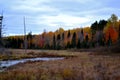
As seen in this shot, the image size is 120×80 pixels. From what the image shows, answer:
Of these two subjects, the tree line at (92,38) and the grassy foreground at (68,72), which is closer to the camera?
the grassy foreground at (68,72)

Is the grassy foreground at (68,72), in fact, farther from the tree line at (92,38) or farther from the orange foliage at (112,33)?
the orange foliage at (112,33)

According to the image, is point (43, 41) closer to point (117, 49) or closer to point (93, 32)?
point (93, 32)

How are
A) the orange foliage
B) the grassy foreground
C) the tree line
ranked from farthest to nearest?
the tree line, the orange foliage, the grassy foreground

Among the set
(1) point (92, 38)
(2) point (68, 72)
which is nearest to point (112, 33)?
(1) point (92, 38)

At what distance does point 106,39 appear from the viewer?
12694 centimetres

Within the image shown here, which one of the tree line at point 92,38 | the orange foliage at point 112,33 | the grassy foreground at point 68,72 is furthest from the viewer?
the tree line at point 92,38

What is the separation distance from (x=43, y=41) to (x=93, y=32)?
48.9 metres

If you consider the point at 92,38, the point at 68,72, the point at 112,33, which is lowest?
the point at 68,72

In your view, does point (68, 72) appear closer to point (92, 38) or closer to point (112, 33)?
point (112, 33)

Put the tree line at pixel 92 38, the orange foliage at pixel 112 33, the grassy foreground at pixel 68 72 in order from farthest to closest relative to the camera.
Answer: the tree line at pixel 92 38, the orange foliage at pixel 112 33, the grassy foreground at pixel 68 72

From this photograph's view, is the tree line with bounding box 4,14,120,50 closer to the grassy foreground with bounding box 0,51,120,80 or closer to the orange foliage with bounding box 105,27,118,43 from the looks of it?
the orange foliage with bounding box 105,27,118,43

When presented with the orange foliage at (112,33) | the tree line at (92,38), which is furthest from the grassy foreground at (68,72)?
the orange foliage at (112,33)

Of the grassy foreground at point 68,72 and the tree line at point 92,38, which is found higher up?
the tree line at point 92,38

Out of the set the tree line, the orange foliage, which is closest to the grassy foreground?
the tree line
